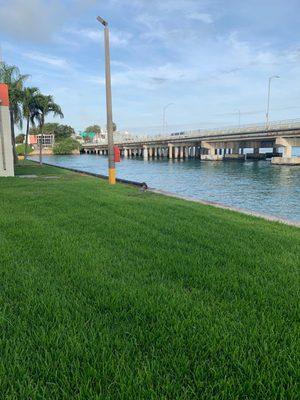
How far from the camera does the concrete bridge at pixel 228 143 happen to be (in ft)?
189

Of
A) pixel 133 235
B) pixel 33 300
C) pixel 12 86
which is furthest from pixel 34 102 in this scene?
pixel 33 300

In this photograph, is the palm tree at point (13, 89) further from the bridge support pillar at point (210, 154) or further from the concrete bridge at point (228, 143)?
the bridge support pillar at point (210, 154)

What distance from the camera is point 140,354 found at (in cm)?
265

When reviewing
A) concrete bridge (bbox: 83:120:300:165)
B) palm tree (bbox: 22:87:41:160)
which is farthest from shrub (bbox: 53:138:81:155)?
palm tree (bbox: 22:87:41:160)

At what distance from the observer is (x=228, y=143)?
81.9m

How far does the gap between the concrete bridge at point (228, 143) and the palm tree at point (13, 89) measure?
39.8 m

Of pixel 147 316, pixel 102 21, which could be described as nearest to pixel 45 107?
pixel 102 21

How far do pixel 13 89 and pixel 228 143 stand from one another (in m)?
58.6

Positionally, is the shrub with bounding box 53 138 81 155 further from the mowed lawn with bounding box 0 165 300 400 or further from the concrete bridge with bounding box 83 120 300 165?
the mowed lawn with bounding box 0 165 300 400

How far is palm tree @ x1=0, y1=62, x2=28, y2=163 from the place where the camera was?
30703 millimetres

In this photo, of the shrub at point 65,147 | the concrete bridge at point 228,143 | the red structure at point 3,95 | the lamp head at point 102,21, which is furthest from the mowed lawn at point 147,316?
the shrub at point 65,147

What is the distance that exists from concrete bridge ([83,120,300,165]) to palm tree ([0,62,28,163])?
131ft

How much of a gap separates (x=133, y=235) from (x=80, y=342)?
3.62 metres

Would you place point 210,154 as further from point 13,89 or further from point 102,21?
point 102,21
